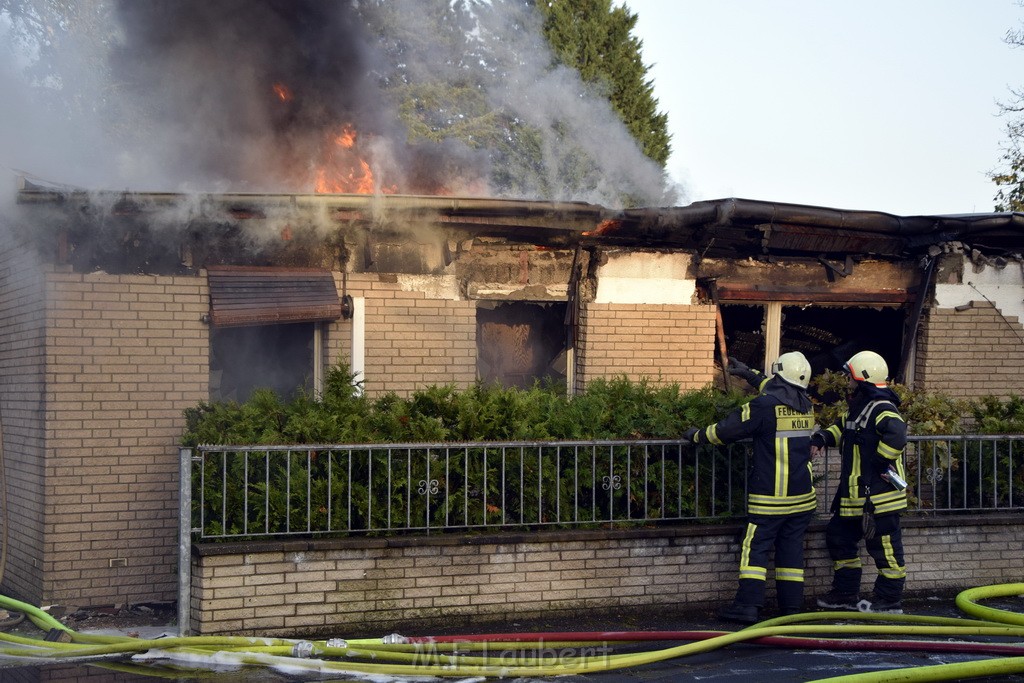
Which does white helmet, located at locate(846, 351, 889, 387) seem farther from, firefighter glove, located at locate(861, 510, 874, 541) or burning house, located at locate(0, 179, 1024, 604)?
burning house, located at locate(0, 179, 1024, 604)

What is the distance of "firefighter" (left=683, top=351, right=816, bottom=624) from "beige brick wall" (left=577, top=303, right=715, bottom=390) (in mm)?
2545

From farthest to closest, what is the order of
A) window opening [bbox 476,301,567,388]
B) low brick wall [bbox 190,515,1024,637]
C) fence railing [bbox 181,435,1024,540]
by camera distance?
window opening [bbox 476,301,567,388] → fence railing [bbox 181,435,1024,540] → low brick wall [bbox 190,515,1024,637]

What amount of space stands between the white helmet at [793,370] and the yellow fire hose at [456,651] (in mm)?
1724

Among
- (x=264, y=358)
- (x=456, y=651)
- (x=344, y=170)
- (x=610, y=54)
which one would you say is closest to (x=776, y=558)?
(x=456, y=651)

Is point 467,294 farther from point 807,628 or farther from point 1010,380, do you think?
point 1010,380

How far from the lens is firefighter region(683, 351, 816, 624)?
301 inches

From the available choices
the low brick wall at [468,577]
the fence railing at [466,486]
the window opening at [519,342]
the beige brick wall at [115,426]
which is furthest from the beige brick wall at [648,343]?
the beige brick wall at [115,426]

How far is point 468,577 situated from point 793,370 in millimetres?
2868

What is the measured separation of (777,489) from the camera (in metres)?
7.65

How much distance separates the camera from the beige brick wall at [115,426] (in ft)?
Answer: 27.8

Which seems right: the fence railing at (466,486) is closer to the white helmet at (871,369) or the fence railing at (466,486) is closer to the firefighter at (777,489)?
the firefighter at (777,489)

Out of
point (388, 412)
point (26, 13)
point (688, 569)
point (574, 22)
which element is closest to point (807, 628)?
point (688, 569)

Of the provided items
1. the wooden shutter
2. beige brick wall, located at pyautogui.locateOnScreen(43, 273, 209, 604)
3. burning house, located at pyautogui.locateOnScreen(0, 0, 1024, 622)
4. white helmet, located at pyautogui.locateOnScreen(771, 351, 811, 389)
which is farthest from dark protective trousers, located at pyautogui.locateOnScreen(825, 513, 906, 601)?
beige brick wall, located at pyautogui.locateOnScreen(43, 273, 209, 604)

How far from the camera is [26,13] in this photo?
25078 mm
